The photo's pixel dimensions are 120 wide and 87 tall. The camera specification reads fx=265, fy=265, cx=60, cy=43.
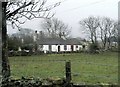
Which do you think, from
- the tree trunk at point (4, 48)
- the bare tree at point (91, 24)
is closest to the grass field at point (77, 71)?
the tree trunk at point (4, 48)

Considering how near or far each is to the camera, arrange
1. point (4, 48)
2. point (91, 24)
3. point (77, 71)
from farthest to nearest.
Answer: point (91, 24), point (77, 71), point (4, 48)

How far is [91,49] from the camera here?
42781 millimetres

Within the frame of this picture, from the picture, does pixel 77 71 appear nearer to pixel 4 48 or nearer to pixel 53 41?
pixel 4 48

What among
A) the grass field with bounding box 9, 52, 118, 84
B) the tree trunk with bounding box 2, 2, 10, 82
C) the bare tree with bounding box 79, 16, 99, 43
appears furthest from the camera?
the bare tree with bounding box 79, 16, 99, 43

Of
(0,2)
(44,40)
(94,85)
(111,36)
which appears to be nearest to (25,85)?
(94,85)

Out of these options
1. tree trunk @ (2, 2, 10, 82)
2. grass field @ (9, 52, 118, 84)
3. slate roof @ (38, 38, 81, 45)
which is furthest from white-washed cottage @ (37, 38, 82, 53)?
tree trunk @ (2, 2, 10, 82)

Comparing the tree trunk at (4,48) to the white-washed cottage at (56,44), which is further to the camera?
the white-washed cottage at (56,44)

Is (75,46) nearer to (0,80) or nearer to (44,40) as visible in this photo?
(44,40)

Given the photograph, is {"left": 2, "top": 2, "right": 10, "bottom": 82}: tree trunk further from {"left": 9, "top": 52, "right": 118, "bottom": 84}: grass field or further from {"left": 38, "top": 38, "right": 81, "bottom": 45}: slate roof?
{"left": 38, "top": 38, "right": 81, "bottom": 45}: slate roof

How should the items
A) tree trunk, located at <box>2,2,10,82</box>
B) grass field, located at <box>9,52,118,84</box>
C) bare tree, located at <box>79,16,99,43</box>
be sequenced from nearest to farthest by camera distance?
tree trunk, located at <box>2,2,10,82</box>
grass field, located at <box>9,52,118,84</box>
bare tree, located at <box>79,16,99,43</box>

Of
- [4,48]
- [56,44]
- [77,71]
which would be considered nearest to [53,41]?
[56,44]

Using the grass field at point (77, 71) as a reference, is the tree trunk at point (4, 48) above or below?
above

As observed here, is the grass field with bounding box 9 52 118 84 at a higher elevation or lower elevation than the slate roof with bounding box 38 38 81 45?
lower

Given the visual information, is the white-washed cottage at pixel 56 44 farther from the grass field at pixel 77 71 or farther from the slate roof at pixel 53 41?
the grass field at pixel 77 71
